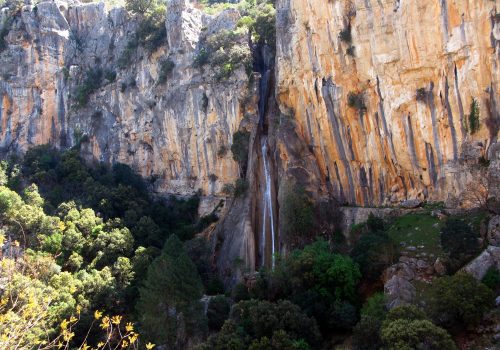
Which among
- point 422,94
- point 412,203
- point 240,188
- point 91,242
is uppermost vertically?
point 422,94

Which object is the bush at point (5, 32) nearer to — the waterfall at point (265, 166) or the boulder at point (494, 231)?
the waterfall at point (265, 166)

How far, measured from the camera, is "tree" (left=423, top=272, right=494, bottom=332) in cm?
1631

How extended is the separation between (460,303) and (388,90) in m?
13.7

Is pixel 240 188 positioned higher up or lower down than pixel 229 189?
lower down

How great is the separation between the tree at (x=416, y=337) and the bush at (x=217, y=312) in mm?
10217

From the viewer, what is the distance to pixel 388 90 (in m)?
26.6

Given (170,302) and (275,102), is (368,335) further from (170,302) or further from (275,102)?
(275,102)

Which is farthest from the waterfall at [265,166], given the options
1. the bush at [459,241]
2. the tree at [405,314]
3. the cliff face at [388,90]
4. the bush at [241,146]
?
the tree at [405,314]

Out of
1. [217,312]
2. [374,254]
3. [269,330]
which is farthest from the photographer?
[217,312]

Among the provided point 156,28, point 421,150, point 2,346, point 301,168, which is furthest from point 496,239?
point 156,28

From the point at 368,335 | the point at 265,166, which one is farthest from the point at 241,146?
the point at 368,335

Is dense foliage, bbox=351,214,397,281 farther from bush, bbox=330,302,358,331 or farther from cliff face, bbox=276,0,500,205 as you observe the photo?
cliff face, bbox=276,0,500,205

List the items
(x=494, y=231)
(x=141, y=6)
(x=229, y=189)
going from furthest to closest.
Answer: (x=141, y=6) < (x=229, y=189) < (x=494, y=231)

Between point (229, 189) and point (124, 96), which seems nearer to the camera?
point (229, 189)
